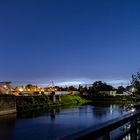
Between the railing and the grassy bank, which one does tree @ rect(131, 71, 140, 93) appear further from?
the grassy bank

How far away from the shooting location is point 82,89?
179 meters

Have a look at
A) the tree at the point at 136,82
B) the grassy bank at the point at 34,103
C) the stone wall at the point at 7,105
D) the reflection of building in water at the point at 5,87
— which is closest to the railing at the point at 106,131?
the tree at the point at 136,82

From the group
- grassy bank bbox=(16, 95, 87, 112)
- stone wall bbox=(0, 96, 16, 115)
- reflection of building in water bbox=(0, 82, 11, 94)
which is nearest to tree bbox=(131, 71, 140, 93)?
stone wall bbox=(0, 96, 16, 115)

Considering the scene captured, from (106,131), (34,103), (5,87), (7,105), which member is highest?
(5,87)

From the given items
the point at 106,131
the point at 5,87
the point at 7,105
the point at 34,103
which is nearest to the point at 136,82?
the point at 106,131

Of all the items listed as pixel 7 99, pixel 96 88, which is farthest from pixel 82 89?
pixel 7 99

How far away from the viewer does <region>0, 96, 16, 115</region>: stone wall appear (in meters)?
64.8

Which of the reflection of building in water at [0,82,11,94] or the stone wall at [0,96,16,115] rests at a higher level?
the reflection of building in water at [0,82,11,94]

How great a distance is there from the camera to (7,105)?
67.6 meters

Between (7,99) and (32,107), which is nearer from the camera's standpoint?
(7,99)

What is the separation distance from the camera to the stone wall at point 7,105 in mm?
64787

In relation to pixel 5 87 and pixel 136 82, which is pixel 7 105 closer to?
pixel 5 87

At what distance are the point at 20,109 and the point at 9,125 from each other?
29199 millimetres

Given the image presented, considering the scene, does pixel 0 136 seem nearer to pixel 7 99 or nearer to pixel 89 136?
pixel 7 99
